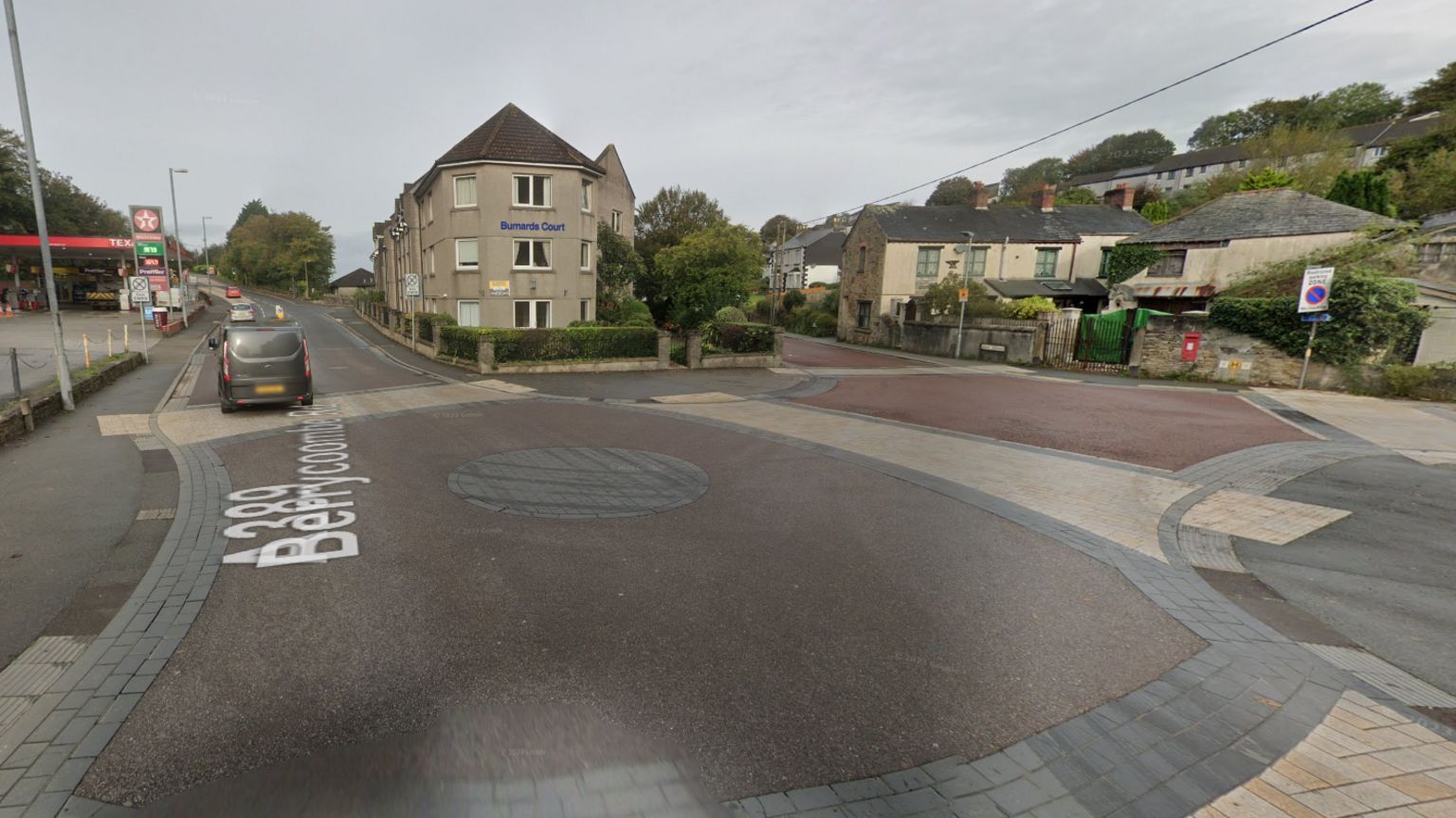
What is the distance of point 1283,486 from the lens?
864 cm

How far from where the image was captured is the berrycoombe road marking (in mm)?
5727

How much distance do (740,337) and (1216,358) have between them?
1652cm

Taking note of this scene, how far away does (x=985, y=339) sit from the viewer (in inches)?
1101

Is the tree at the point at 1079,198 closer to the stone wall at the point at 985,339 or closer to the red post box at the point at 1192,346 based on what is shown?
the stone wall at the point at 985,339

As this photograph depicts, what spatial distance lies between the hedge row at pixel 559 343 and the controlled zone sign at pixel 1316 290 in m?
19.8

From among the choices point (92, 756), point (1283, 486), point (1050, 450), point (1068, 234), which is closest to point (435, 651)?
point (92, 756)

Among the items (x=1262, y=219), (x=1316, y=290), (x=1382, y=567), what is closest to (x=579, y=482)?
(x=1382, y=567)

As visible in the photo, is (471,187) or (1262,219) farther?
(1262,219)

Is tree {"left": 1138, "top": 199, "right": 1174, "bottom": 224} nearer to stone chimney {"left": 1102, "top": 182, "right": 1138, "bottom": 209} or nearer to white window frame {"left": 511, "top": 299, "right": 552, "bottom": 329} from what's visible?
stone chimney {"left": 1102, "top": 182, "right": 1138, "bottom": 209}

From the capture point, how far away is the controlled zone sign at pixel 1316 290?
1720cm

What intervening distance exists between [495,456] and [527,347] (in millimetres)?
11859

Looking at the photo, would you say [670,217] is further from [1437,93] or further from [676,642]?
[1437,93]

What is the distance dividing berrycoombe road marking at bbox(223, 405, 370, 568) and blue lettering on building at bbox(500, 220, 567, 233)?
17.9 m

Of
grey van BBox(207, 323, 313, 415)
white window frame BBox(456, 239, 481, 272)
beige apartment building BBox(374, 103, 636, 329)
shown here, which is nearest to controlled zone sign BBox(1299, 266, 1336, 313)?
beige apartment building BBox(374, 103, 636, 329)
